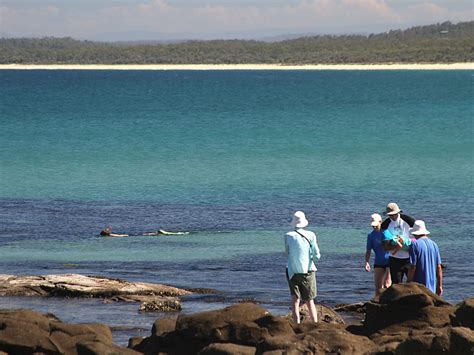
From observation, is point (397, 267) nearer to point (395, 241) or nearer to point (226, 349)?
point (395, 241)

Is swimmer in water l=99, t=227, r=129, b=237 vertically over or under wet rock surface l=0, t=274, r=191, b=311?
under

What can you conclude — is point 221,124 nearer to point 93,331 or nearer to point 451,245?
point 451,245

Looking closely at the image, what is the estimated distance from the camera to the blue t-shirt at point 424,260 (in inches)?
506

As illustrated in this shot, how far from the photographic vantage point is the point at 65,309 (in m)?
15.4

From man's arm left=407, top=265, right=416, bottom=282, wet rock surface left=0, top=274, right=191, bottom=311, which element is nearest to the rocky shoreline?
man's arm left=407, top=265, right=416, bottom=282

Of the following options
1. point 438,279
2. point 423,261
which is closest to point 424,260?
point 423,261

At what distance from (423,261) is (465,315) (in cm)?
163

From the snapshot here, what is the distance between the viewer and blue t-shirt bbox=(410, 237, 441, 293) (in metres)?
12.8

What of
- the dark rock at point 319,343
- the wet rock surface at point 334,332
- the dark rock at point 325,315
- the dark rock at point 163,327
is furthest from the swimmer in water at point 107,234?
the dark rock at point 319,343

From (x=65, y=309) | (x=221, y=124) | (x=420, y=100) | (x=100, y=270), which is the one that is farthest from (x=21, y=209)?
(x=420, y=100)

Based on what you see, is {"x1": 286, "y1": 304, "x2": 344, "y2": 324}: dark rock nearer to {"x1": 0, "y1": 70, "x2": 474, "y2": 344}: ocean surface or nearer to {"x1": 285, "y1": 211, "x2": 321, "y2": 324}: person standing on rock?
{"x1": 285, "y1": 211, "x2": 321, "y2": 324}: person standing on rock

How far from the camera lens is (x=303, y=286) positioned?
13016 millimetres

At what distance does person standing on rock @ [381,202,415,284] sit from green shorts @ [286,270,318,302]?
1.48 m

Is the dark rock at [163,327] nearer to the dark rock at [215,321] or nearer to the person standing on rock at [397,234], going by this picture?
the dark rock at [215,321]
